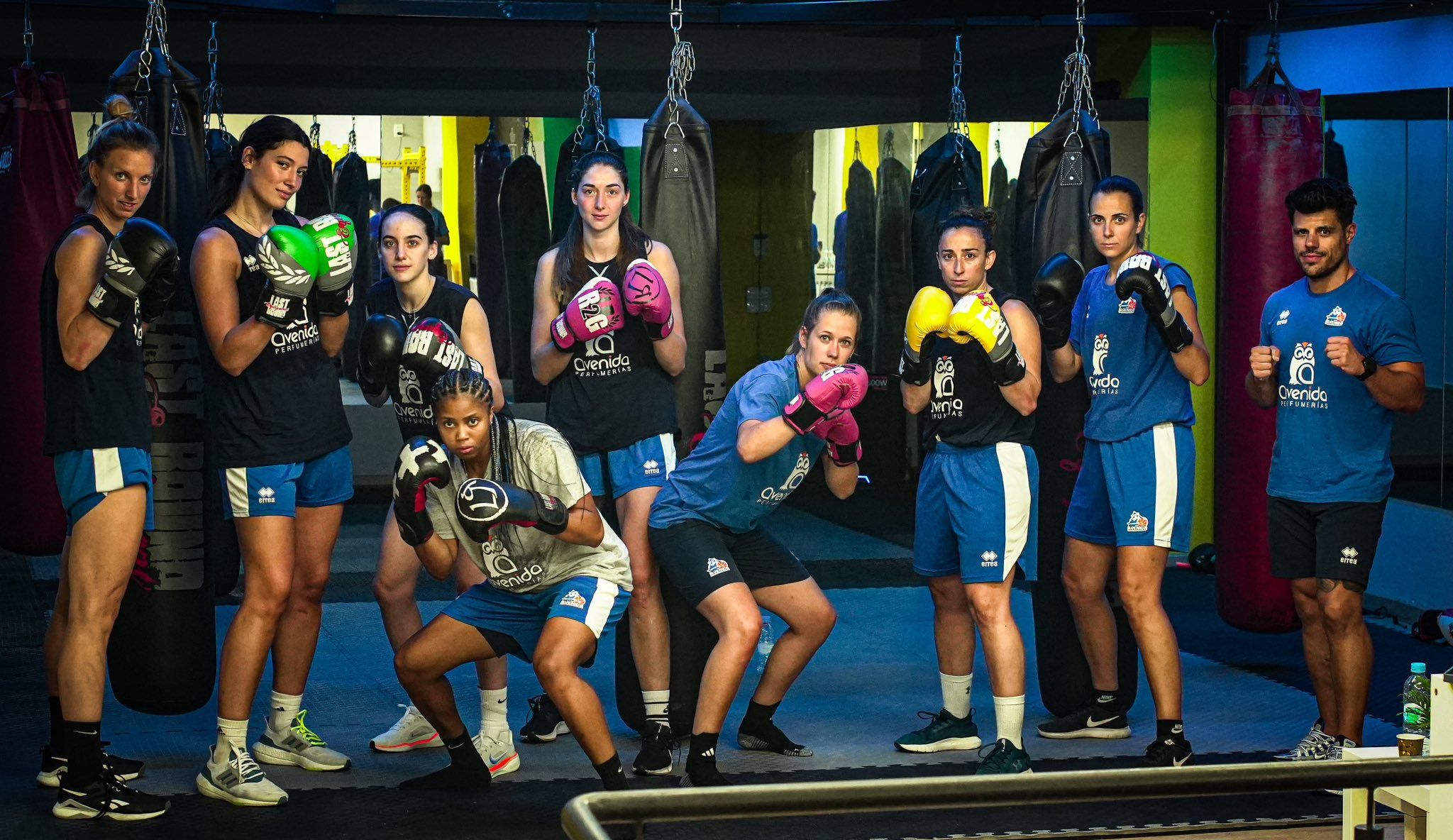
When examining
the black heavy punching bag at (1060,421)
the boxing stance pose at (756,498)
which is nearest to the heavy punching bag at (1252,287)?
the black heavy punching bag at (1060,421)

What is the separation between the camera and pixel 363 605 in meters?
6.85

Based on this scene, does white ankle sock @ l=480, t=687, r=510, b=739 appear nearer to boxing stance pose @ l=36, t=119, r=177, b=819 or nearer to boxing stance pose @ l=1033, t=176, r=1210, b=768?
boxing stance pose @ l=36, t=119, r=177, b=819

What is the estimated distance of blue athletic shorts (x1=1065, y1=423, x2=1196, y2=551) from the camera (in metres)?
4.48

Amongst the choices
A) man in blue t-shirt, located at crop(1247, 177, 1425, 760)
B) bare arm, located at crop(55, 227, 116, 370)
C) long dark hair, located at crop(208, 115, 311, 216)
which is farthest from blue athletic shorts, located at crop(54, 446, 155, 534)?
man in blue t-shirt, located at crop(1247, 177, 1425, 760)

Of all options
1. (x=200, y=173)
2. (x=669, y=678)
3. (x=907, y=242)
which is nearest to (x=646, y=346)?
(x=669, y=678)

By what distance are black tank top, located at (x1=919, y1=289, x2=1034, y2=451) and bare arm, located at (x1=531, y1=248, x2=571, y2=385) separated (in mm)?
1089

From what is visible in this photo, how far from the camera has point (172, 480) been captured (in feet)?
14.1

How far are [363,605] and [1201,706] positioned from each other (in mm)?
3560

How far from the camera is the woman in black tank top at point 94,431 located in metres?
3.94

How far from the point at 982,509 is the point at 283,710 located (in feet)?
6.83

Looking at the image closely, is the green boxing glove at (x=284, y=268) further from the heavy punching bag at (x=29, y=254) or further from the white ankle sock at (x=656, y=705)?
the white ankle sock at (x=656, y=705)

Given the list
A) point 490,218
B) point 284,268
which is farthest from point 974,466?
point 490,218

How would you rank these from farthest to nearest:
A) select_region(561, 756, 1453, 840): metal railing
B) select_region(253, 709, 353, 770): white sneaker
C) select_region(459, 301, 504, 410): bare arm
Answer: select_region(459, 301, 504, 410): bare arm
select_region(253, 709, 353, 770): white sneaker
select_region(561, 756, 1453, 840): metal railing

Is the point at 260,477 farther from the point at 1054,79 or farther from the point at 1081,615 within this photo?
the point at 1054,79
